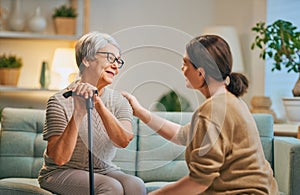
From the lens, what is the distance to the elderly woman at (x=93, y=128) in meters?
1.96

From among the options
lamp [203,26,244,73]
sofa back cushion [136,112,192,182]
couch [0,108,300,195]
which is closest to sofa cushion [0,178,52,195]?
couch [0,108,300,195]

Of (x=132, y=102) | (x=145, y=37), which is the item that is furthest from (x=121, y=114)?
(x=145, y=37)

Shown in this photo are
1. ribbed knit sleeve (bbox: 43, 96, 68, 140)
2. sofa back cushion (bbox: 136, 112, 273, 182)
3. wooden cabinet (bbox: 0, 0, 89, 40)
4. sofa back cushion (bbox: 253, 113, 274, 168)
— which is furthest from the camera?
wooden cabinet (bbox: 0, 0, 89, 40)

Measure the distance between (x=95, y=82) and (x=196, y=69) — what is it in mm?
399

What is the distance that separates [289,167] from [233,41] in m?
1.53

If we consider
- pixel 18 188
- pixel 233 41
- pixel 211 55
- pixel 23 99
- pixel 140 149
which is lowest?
pixel 23 99

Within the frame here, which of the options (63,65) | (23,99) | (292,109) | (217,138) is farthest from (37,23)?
(217,138)

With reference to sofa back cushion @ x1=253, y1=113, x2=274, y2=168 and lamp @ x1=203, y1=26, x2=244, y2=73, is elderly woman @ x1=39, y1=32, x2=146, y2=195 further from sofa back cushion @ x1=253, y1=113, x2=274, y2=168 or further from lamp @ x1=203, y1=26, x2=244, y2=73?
lamp @ x1=203, y1=26, x2=244, y2=73

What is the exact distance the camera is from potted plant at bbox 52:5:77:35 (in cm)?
412

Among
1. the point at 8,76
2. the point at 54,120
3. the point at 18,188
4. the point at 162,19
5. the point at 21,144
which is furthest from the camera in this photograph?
the point at 162,19

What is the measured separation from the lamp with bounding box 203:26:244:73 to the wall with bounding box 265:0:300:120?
0.20m

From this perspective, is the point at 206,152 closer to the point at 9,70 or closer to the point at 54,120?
the point at 54,120

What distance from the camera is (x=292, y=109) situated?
3709 mm

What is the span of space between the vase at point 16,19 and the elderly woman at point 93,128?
1967 mm
